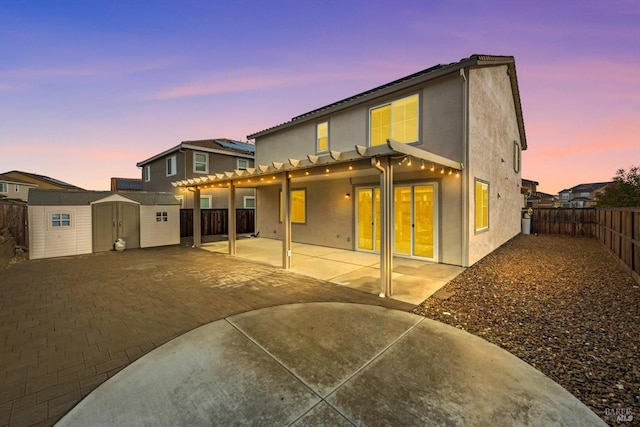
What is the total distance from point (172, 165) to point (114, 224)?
344 inches

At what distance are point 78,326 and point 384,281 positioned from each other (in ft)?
16.4

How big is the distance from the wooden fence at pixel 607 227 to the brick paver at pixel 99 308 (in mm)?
6168

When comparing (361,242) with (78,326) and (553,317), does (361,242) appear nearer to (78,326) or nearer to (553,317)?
(553,317)

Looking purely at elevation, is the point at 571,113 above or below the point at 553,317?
above

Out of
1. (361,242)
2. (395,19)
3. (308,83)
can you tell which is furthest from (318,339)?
(308,83)

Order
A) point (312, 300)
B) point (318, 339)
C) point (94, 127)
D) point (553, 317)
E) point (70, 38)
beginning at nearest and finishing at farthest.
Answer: point (318, 339)
point (553, 317)
point (312, 300)
point (70, 38)
point (94, 127)

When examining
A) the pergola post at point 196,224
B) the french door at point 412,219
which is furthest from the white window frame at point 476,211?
the pergola post at point 196,224

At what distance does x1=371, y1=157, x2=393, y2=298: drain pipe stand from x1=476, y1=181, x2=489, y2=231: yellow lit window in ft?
14.6

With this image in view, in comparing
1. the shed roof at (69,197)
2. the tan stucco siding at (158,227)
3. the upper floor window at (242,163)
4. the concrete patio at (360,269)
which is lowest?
the concrete patio at (360,269)

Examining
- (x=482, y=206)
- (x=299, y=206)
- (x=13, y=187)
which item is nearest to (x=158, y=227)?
(x=299, y=206)

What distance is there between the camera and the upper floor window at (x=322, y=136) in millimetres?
10627

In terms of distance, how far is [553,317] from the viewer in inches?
156

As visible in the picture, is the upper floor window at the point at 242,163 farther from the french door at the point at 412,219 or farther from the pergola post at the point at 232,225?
the french door at the point at 412,219

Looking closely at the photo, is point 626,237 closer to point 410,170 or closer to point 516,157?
point 410,170
